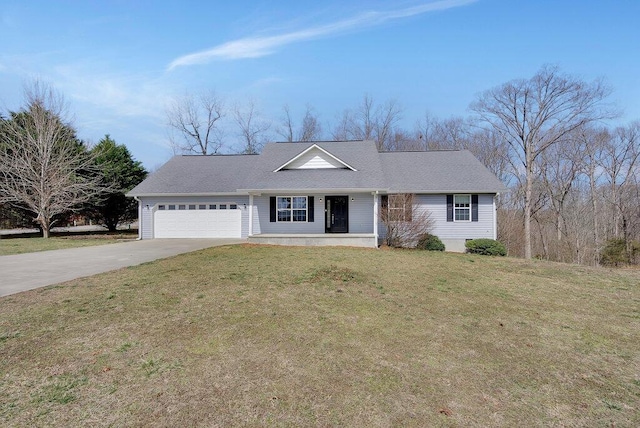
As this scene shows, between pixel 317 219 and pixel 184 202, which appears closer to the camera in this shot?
pixel 317 219

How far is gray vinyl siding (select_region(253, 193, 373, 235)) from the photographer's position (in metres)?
17.2

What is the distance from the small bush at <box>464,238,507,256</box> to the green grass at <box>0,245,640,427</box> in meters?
7.77

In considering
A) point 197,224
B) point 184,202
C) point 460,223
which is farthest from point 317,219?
point 184,202

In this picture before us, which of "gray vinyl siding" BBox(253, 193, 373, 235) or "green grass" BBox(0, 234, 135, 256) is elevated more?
"gray vinyl siding" BBox(253, 193, 373, 235)

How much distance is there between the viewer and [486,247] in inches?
606

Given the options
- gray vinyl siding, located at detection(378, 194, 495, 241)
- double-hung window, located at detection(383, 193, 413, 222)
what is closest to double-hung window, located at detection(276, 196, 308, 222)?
double-hung window, located at detection(383, 193, 413, 222)

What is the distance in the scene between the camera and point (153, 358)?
3834 millimetres

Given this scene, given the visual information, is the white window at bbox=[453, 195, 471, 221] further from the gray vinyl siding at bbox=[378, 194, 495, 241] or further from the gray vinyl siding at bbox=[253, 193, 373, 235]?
the gray vinyl siding at bbox=[253, 193, 373, 235]

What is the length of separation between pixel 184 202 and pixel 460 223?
14696mm

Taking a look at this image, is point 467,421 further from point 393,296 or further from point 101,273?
point 101,273

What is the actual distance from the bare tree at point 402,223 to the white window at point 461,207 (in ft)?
6.54

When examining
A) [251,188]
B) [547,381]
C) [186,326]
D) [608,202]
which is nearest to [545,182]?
[608,202]


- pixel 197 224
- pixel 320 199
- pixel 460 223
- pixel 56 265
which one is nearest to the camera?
pixel 56 265

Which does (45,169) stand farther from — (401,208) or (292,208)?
(401,208)
